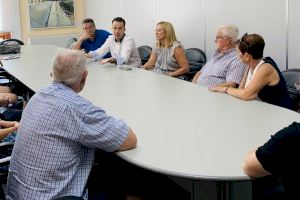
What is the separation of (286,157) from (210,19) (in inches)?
166

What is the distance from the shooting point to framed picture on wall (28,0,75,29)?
901 centimetres

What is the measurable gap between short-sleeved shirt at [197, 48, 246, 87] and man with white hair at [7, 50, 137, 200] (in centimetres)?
177

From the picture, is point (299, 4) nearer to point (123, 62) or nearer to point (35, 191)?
point (123, 62)

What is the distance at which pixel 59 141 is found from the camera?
1.82 meters

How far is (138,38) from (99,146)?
18.1ft

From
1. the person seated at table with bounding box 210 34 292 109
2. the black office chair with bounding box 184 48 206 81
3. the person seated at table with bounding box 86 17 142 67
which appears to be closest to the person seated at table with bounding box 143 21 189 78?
the black office chair with bounding box 184 48 206 81

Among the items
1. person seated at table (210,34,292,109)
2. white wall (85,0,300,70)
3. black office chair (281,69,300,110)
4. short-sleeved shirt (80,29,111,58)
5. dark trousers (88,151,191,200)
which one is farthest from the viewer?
short-sleeved shirt (80,29,111,58)

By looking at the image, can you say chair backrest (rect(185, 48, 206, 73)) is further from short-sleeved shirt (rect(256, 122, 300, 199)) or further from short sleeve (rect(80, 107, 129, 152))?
short-sleeved shirt (rect(256, 122, 300, 199))

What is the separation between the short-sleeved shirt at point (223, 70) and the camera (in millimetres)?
3449

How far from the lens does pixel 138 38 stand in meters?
7.25

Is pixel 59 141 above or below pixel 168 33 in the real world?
below

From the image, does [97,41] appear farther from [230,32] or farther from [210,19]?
[230,32]

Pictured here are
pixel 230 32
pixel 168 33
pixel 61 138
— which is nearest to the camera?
pixel 61 138

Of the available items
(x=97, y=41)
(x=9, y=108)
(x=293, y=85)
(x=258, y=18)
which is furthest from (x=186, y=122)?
(x=97, y=41)
